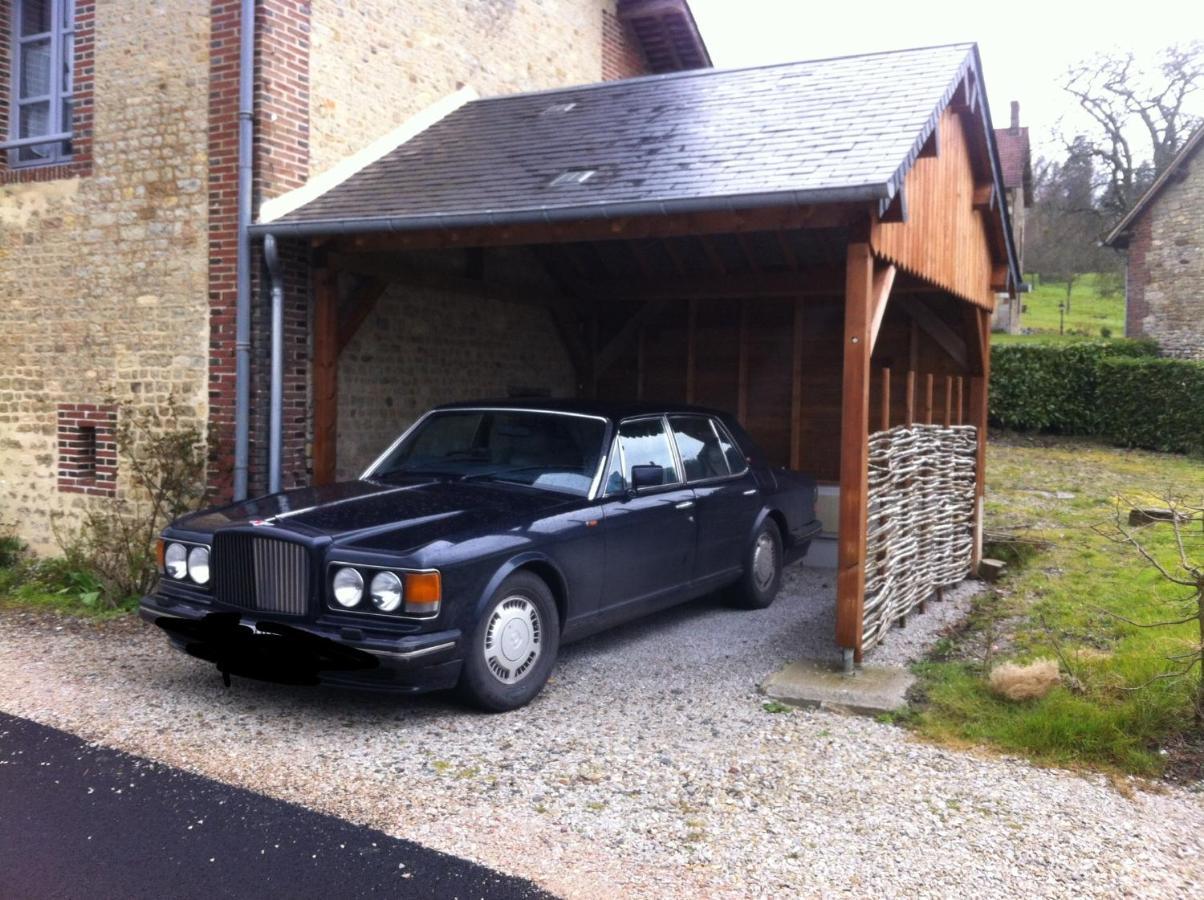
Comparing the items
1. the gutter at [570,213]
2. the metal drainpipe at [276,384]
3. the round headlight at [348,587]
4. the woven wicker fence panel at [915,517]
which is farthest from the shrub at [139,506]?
the woven wicker fence panel at [915,517]

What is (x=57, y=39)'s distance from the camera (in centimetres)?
955

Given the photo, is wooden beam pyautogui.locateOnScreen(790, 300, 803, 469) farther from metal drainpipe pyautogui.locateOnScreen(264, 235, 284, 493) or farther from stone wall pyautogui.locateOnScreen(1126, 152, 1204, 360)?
stone wall pyautogui.locateOnScreen(1126, 152, 1204, 360)

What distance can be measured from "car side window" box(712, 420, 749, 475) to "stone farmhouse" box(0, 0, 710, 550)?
3.16m

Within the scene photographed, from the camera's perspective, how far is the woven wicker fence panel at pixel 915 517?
6715 mm

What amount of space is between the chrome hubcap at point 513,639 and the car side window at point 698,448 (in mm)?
1978

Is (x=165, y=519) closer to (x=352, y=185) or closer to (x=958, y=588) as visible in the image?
(x=352, y=185)

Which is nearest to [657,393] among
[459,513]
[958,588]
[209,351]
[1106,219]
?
[958,588]

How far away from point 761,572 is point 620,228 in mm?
2917

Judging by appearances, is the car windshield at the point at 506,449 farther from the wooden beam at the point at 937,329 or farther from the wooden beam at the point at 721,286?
the wooden beam at the point at 937,329

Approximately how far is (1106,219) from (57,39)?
38920 mm

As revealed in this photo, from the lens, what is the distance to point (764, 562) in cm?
821

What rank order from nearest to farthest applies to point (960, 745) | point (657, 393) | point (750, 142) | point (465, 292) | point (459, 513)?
point (960, 745)
point (459, 513)
point (750, 142)
point (465, 292)
point (657, 393)

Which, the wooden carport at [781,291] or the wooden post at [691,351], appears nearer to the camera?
the wooden carport at [781,291]

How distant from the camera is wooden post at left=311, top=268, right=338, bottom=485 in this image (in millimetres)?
8453
